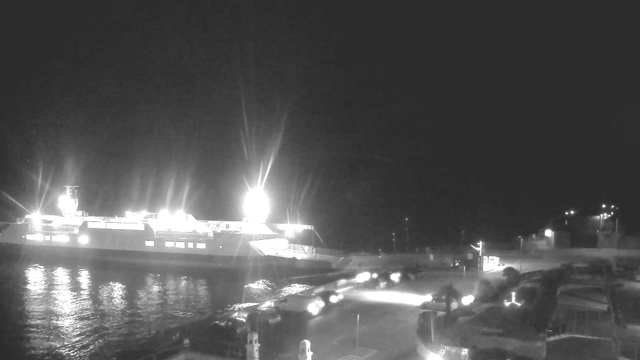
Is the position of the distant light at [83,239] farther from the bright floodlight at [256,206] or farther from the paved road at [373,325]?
the paved road at [373,325]

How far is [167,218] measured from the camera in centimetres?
1895

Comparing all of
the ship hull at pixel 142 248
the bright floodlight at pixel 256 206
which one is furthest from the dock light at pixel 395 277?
the bright floodlight at pixel 256 206

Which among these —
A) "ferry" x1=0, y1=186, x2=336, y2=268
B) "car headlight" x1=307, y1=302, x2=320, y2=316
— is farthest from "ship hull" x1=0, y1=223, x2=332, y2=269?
"car headlight" x1=307, y1=302, x2=320, y2=316

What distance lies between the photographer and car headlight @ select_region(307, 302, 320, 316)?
Answer: 640 cm

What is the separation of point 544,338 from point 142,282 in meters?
11.5

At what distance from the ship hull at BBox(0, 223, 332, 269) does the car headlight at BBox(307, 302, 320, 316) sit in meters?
8.35

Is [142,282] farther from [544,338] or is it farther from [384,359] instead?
[544,338]

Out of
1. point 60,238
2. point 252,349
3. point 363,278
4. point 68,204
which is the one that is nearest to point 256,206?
point 60,238

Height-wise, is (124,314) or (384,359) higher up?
(384,359)

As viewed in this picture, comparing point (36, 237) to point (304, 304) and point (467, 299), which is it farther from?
point (467, 299)

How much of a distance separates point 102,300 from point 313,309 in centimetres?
701

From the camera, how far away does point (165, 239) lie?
1816cm

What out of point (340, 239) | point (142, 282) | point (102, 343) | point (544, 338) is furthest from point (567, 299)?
point (340, 239)

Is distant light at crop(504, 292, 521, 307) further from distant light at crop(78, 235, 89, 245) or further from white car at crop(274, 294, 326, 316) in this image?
distant light at crop(78, 235, 89, 245)
